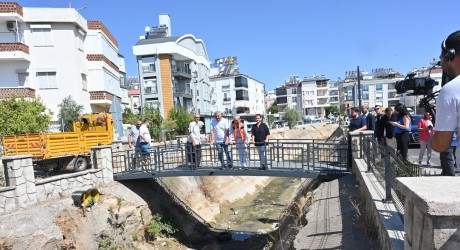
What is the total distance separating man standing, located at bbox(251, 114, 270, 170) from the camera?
9.19m

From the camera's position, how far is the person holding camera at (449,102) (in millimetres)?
2062

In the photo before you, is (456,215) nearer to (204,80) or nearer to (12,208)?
(12,208)

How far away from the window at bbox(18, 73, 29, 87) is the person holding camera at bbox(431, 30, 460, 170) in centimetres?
2565

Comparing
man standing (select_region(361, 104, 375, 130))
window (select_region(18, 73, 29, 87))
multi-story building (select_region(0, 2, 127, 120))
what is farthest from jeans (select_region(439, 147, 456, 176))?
window (select_region(18, 73, 29, 87))

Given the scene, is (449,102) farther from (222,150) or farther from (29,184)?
(29,184)

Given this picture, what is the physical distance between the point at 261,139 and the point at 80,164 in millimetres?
7922

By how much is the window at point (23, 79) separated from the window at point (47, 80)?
2.57 ft

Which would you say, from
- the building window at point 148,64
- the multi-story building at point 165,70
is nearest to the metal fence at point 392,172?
the multi-story building at point 165,70

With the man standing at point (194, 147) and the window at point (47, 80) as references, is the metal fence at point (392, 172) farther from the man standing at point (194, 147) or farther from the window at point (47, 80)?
the window at point (47, 80)

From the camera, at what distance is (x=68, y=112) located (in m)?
21.7

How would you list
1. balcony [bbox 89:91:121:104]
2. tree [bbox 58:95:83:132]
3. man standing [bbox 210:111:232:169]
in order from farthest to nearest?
1. balcony [bbox 89:91:121:104]
2. tree [bbox 58:95:83:132]
3. man standing [bbox 210:111:232:169]

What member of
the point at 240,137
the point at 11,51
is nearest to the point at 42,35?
the point at 11,51

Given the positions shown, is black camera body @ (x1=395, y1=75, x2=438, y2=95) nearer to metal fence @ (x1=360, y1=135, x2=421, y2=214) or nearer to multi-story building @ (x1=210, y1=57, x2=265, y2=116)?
metal fence @ (x1=360, y1=135, x2=421, y2=214)

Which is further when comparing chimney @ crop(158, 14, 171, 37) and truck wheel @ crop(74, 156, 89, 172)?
chimney @ crop(158, 14, 171, 37)
